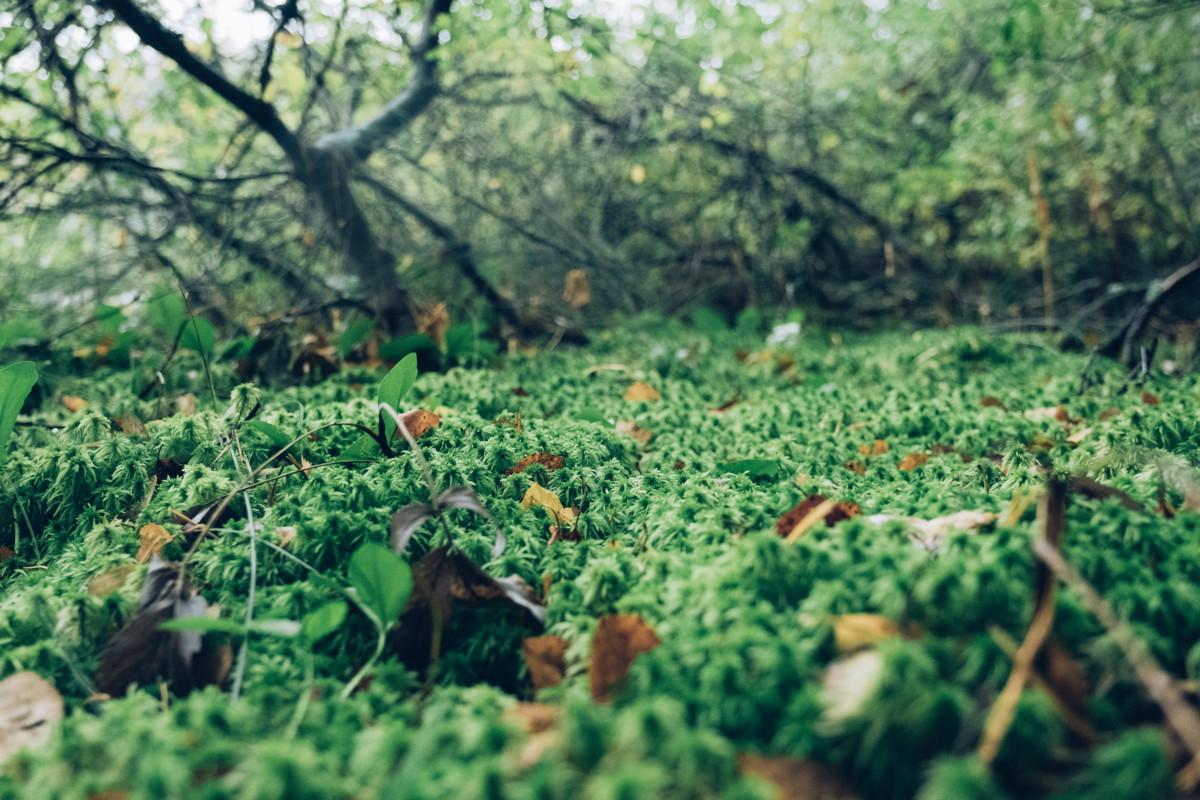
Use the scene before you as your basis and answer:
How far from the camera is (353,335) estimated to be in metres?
3.38

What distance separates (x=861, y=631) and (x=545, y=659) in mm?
466

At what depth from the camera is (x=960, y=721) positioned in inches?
33.2

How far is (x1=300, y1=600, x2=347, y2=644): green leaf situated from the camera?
1.20 meters

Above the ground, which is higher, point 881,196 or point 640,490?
point 881,196

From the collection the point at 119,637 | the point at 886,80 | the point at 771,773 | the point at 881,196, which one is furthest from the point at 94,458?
the point at 886,80

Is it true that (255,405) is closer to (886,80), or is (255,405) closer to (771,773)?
(771,773)

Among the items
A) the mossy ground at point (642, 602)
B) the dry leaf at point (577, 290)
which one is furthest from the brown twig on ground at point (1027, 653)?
the dry leaf at point (577, 290)

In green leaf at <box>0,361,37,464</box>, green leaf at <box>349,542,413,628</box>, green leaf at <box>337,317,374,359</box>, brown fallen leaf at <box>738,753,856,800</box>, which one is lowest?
brown fallen leaf at <box>738,753,856,800</box>

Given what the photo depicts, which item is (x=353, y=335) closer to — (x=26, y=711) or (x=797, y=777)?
(x=26, y=711)

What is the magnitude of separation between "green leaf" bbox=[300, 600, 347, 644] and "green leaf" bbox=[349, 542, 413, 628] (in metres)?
0.05

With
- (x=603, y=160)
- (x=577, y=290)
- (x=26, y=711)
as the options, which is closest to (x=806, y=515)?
(x=26, y=711)

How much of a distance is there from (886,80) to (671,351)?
193 inches

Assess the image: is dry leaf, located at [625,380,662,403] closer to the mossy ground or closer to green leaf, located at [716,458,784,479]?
the mossy ground

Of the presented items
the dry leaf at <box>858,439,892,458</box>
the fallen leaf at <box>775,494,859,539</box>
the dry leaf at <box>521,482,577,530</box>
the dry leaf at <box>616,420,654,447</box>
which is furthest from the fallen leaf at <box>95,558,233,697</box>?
the dry leaf at <box>858,439,892,458</box>
